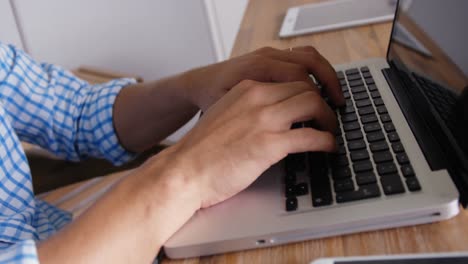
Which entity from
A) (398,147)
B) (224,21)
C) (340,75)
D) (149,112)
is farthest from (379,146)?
(224,21)

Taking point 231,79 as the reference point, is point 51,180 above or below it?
below

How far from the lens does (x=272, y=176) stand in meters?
0.48

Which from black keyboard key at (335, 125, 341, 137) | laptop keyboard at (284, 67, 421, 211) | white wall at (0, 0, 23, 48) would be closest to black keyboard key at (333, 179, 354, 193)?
laptop keyboard at (284, 67, 421, 211)

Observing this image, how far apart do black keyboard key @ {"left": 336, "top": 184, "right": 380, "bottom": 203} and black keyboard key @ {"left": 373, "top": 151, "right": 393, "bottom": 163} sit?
41 millimetres

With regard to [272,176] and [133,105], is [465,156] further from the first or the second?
[133,105]

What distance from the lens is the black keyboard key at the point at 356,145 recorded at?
0.48 metres

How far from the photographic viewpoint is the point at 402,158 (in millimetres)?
436

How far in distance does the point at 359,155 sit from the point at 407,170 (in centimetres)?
6

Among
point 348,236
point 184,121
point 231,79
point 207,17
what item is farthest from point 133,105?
point 207,17

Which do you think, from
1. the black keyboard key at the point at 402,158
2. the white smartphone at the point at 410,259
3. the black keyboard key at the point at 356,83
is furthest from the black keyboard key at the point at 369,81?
the white smartphone at the point at 410,259

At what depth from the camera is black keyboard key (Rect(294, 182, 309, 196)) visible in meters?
0.43

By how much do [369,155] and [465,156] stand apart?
0.09 m

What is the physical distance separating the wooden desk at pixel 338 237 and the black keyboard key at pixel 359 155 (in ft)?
0.30

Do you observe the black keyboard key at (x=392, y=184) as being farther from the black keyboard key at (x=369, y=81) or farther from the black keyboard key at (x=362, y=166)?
the black keyboard key at (x=369, y=81)
